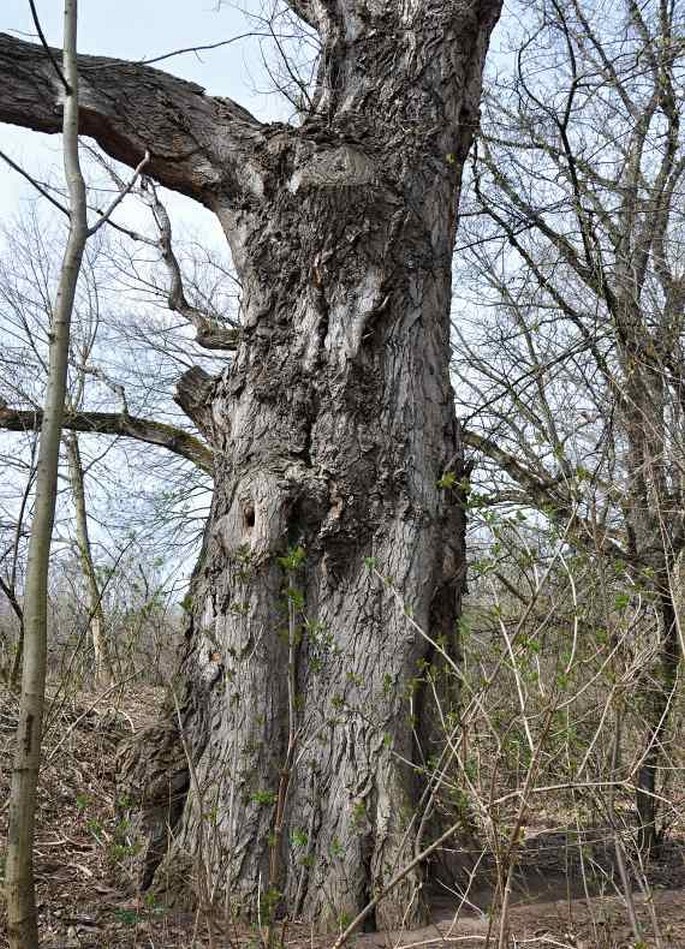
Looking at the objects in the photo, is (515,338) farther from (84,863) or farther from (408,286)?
(84,863)

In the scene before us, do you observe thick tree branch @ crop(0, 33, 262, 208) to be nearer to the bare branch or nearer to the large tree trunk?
the large tree trunk

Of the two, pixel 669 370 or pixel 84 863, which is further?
pixel 669 370

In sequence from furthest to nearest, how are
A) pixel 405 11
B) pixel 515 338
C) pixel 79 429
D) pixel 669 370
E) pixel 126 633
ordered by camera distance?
pixel 79 429
pixel 515 338
pixel 126 633
pixel 669 370
pixel 405 11

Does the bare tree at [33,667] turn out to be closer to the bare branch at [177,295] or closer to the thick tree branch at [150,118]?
the thick tree branch at [150,118]

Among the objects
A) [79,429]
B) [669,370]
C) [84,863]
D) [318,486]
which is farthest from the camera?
[79,429]

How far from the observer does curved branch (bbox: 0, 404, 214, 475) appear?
7215mm

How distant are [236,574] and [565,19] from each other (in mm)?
4040

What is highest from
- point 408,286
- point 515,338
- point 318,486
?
point 515,338

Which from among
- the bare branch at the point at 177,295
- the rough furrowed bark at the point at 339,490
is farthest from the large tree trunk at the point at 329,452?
the bare branch at the point at 177,295

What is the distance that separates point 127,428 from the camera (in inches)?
298

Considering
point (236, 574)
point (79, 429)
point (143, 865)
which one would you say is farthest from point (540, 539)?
point (79, 429)

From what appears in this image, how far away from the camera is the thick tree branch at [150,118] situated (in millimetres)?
3922

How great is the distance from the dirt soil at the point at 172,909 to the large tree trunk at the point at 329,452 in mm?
195

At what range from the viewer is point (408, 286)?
3863 millimetres
